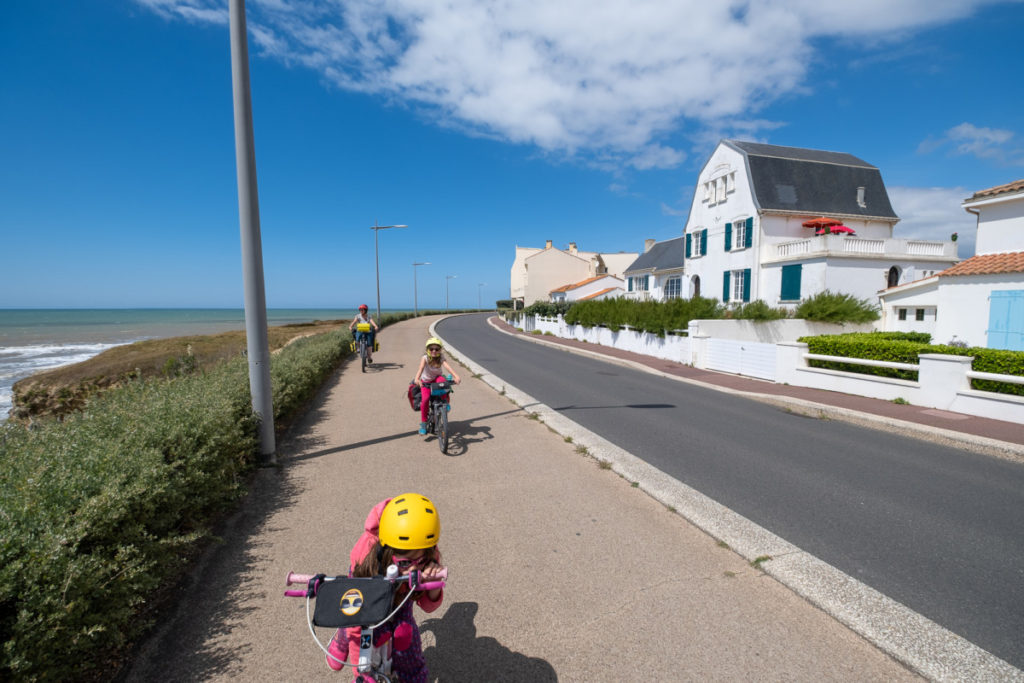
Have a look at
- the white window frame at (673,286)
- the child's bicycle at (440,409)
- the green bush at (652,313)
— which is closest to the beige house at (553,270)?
the white window frame at (673,286)

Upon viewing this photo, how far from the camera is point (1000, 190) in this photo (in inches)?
555

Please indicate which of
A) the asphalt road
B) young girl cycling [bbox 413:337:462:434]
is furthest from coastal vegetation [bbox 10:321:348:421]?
the asphalt road

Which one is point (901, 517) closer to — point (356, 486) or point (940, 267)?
point (356, 486)

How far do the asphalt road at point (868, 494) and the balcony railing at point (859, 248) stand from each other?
14.2 meters

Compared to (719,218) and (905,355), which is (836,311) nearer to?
(905,355)

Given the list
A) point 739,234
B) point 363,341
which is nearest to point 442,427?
point 363,341

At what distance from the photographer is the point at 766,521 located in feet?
14.0

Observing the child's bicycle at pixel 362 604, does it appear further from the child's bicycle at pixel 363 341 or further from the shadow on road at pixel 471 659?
the child's bicycle at pixel 363 341

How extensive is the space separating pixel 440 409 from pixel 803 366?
9.94 meters

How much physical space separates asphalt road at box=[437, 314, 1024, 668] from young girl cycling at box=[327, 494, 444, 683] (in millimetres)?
3076

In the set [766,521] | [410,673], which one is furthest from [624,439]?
[410,673]

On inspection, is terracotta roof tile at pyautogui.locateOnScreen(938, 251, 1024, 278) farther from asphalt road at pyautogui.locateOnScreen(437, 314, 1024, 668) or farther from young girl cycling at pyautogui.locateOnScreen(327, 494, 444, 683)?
young girl cycling at pyautogui.locateOnScreen(327, 494, 444, 683)

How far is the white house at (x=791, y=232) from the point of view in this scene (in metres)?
20.7

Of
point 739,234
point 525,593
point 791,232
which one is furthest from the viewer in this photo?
point 739,234
